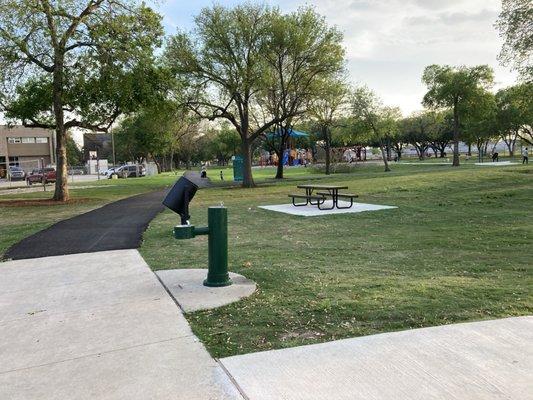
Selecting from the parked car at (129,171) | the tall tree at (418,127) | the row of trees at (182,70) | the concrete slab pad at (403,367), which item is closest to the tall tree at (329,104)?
the row of trees at (182,70)

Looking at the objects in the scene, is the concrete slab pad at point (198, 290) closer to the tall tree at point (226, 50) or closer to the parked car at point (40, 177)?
the tall tree at point (226, 50)

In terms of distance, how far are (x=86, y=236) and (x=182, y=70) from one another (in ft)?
55.8

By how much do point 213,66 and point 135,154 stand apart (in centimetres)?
6177

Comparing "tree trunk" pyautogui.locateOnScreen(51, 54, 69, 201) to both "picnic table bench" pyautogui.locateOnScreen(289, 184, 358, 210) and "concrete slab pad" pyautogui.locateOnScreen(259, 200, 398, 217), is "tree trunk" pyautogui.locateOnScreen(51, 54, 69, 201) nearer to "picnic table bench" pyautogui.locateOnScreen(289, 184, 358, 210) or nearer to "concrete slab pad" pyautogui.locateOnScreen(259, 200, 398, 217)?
"concrete slab pad" pyautogui.locateOnScreen(259, 200, 398, 217)

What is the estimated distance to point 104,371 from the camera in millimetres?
3395

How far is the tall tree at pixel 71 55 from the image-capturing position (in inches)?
725

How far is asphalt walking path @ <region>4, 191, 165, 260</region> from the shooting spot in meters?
8.44

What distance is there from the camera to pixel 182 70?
25250 mm

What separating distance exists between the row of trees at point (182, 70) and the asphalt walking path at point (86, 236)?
7826 millimetres

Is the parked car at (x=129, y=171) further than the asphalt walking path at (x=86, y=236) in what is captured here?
Yes

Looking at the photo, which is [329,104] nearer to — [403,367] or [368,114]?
[368,114]

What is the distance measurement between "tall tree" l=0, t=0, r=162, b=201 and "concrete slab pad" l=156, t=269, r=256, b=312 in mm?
14408

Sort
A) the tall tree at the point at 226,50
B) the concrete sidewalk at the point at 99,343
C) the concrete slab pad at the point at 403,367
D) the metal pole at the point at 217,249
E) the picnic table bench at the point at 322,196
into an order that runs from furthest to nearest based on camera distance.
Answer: the tall tree at the point at 226,50 → the picnic table bench at the point at 322,196 → the metal pole at the point at 217,249 → the concrete sidewalk at the point at 99,343 → the concrete slab pad at the point at 403,367

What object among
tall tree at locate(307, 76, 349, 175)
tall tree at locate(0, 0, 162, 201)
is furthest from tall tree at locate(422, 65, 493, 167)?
tall tree at locate(0, 0, 162, 201)
